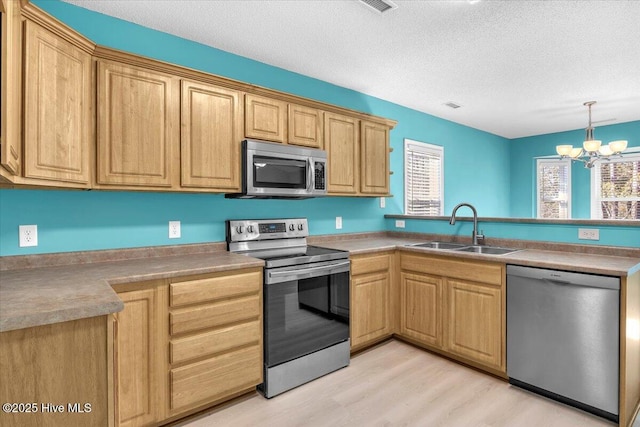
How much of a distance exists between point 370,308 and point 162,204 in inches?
75.5

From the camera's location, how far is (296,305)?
2.49 m

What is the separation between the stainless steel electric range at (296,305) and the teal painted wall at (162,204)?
0.68 feet

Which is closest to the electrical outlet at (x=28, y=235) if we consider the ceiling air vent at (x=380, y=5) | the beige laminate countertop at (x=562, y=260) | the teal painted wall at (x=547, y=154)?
the beige laminate countertop at (x=562, y=260)

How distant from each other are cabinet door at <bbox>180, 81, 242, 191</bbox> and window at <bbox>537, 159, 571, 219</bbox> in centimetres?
617

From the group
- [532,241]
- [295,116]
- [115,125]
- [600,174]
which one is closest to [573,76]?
[532,241]

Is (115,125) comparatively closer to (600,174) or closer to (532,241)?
(532,241)

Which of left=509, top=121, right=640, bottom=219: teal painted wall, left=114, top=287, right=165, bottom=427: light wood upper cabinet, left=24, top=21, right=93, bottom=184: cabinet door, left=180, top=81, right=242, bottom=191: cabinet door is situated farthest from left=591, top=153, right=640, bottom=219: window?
left=24, top=21, right=93, bottom=184: cabinet door

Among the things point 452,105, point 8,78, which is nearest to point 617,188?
point 452,105

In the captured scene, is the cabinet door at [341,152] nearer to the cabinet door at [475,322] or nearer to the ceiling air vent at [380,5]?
the ceiling air vent at [380,5]

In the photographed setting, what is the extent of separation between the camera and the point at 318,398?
7.75ft

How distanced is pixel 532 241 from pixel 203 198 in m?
2.73

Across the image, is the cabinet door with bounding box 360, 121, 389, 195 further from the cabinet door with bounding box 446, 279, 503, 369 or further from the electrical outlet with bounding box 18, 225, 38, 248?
the electrical outlet with bounding box 18, 225, 38, 248

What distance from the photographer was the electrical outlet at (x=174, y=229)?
8.48ft

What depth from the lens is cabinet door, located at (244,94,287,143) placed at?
2.66 metres
